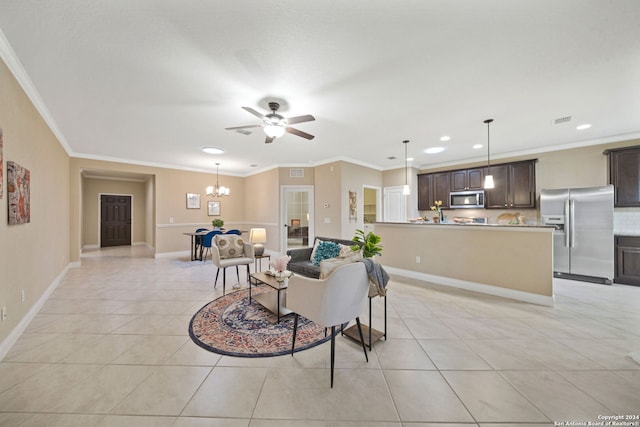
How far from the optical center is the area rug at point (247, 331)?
2068mm

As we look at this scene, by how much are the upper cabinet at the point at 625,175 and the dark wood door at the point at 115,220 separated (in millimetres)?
13113

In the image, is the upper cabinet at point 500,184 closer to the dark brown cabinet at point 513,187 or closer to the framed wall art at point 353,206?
the dark brown cabinet at point 513,187

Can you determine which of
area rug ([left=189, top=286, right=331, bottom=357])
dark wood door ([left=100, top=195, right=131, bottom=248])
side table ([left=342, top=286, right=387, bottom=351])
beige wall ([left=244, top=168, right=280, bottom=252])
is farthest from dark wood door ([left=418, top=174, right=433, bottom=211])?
dark wood door ([left=100, top=195, right=131, bottom=248])

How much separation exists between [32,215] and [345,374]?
4117 millimetres

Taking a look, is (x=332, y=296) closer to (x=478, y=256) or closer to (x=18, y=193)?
(x=478, y=256)

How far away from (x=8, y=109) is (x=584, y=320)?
6499 mm

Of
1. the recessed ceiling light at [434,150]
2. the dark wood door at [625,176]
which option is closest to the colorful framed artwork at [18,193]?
the recessed ceiling light at [434,150]

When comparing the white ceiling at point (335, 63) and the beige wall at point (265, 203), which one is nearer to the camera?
the white ceiling at point (335, 63)

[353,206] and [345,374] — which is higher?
[353,206]

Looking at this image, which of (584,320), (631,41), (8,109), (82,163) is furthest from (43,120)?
(584,320)

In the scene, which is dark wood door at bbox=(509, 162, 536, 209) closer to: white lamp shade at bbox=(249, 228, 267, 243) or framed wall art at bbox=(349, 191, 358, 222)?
framed wall art at bbox=(349, 191, 358, 222)

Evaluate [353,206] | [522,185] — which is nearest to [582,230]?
[522,185]

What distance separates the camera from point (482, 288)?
358 cm

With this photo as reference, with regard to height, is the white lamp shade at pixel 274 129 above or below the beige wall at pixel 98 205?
above
